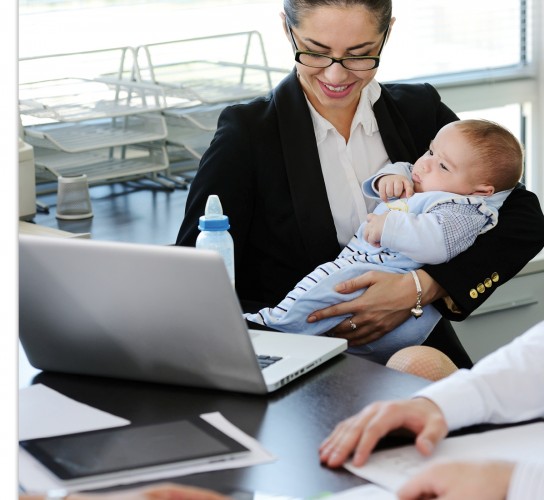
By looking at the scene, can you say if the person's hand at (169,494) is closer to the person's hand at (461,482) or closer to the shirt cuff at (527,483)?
the person's hand at (461,482)

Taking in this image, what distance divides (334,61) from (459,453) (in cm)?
99

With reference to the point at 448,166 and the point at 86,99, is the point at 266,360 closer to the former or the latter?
the point at 448,166

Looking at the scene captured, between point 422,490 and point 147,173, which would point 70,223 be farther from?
point 422,490

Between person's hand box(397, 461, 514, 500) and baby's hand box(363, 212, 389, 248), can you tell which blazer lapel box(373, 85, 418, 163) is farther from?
person's hand box(397, 461, 514, 500)

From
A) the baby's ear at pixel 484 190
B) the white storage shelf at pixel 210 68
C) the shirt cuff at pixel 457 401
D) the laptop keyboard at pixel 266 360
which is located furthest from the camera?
the white storage shelf at pixel 210 68

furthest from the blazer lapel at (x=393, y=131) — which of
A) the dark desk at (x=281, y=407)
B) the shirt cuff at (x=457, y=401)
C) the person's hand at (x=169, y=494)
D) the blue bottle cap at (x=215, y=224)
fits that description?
the person's hand at (x=169, y=494)

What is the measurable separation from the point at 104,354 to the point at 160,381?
0.09m

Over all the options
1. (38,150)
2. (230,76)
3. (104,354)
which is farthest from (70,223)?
(104,354)

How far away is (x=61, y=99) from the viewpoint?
10.2ft

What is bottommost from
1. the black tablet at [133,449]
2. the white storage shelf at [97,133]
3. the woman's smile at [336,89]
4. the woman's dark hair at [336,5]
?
the white storage shelf at [97,133]

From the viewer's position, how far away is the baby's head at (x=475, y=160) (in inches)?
79.3

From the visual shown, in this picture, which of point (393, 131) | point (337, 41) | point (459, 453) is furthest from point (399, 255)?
point (459, 453)

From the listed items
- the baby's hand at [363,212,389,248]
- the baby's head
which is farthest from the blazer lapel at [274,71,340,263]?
the baby's head

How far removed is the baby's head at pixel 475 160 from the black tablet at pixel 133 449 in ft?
3.13
